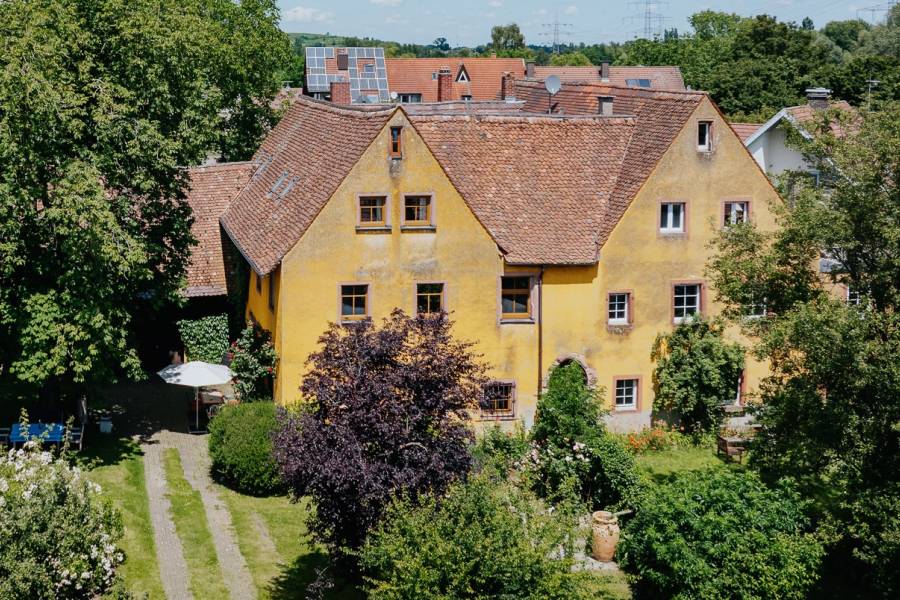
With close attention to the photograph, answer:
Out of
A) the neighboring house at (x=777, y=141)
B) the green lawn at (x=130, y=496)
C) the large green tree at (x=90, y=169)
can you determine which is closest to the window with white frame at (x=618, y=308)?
the neighboring house at (x=777, y=141)

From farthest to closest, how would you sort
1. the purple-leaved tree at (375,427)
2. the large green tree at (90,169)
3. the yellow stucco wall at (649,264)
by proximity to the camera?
the yellow stucco wall at (649,264), the large green tree at (90,169), the purple-leaved tree at (375,427)

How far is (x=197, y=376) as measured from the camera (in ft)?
132

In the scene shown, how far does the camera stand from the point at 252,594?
94.3 ft

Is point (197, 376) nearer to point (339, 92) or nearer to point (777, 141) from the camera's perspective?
point (339, 92)

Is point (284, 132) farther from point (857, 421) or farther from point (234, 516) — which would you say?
point (857, 421)

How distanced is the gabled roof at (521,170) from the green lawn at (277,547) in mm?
8341

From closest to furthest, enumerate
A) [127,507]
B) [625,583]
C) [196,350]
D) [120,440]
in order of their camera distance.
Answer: [625,583] → [127,507] → [120,440] → [196,350]

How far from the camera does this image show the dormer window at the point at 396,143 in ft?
125

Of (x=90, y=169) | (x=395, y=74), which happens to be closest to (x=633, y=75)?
(x=395, y=74)

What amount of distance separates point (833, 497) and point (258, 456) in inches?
663

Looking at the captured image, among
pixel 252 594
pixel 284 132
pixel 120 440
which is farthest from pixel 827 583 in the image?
pixel 284 132

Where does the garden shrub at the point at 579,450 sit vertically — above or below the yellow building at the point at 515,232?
below

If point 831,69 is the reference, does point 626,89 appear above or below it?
below

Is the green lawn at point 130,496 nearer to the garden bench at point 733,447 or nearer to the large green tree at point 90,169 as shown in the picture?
the large green tree at point 90,169
